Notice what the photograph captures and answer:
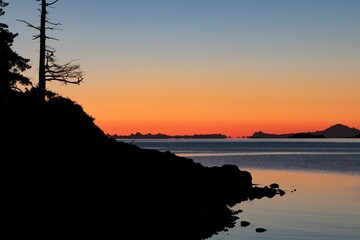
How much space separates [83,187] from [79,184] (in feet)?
1.16

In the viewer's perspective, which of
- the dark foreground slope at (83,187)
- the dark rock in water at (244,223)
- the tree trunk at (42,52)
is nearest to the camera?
Result: the dark foreground slope at (83,187)

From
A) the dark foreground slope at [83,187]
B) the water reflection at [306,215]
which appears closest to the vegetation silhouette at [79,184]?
the dark foreground slope at [83,187]

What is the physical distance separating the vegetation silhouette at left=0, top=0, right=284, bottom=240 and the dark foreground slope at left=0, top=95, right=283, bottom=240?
58 millimetres

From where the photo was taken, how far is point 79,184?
104ft

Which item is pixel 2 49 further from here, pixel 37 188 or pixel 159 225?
A: pixel 159 225

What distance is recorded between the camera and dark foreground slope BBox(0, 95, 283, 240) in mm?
26328

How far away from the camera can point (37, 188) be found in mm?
28719

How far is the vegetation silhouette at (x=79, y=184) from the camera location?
26453 millimetres

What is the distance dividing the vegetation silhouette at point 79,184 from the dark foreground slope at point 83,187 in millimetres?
58

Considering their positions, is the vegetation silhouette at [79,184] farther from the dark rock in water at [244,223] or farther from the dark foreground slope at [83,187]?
→ the dark rock in water at [244,223]

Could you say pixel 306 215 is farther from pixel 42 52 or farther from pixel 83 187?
pixel 42 52

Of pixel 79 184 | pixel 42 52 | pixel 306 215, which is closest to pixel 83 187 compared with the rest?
pixel 79 184

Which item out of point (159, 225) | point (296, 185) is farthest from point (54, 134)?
point (296, 185)

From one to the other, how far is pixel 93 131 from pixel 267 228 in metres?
15.7
